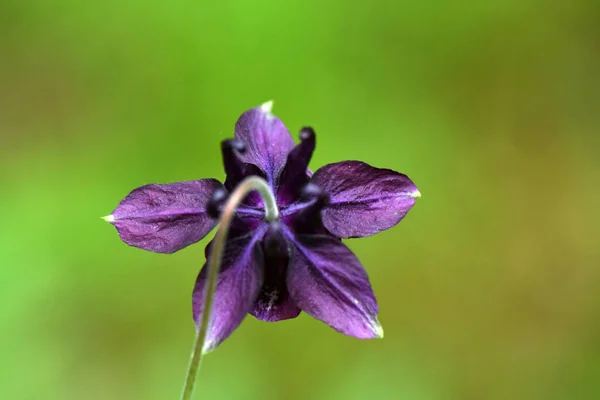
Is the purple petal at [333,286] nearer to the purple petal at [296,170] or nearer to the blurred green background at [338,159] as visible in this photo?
the purple petal at [296,170]

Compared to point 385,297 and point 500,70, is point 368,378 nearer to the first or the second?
point 385,297

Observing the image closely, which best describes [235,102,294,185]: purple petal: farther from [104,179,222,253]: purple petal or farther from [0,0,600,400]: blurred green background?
[0,0,600,400]: blurred green background

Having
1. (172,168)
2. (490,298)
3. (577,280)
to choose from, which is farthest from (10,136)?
(577,280)

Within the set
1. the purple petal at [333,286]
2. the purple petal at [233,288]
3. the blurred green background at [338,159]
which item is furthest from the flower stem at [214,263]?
the blurred green background at [338,159]

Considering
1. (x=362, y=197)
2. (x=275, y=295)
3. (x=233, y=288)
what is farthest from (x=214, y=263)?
(x=362, y=197)

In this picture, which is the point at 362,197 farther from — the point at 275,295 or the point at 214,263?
the point at 214,263

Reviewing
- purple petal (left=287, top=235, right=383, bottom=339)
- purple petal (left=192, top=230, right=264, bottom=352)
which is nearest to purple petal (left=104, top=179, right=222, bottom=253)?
purple petal (left=192, top=230, right=264, bottom=352)
